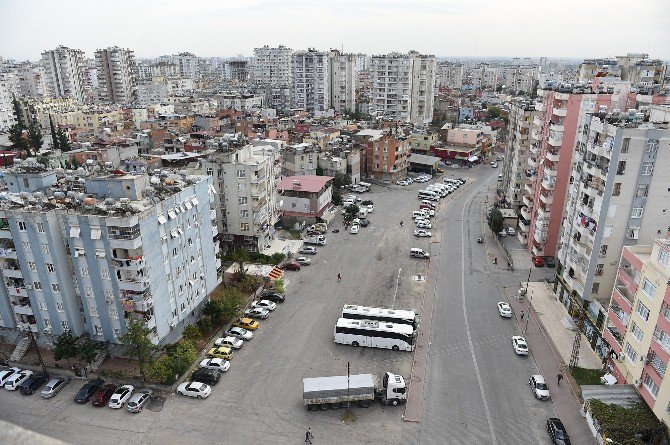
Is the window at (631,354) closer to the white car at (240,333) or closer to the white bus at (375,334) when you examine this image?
the white bus at (375,334)

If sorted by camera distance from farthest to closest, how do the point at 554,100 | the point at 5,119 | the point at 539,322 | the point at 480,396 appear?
the point at 5,119 < the point at 554,100 < the point at 539,322 < the point at 480,396

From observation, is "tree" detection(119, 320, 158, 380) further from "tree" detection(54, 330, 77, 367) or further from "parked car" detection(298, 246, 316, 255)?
"parked car" detection(298, 246, 316, 255)

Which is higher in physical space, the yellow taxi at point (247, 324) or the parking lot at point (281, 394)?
the yellow taxi at point (247, 324)

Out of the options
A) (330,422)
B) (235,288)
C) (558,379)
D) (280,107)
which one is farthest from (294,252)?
(280,107)

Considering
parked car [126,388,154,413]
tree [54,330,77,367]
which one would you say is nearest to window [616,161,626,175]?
parked car [126,388,154,413]

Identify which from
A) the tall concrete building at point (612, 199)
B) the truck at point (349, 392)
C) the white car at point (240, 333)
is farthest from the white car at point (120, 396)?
the tall concrete building at point (612, 199)

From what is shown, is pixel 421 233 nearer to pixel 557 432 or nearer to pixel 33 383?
pixel 557 432

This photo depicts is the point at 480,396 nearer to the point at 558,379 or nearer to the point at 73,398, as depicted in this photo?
the point at 558,379
